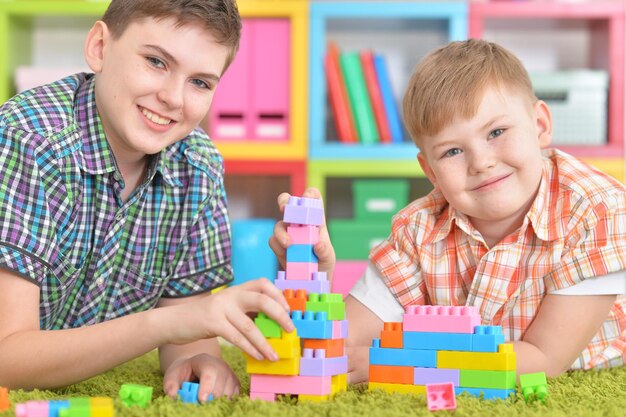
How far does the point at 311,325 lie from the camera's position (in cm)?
92

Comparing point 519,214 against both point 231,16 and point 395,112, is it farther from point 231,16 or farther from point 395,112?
point 395,112

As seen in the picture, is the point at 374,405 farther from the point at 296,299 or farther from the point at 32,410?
the point at 32,410

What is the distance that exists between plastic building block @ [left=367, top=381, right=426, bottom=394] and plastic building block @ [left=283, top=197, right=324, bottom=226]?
218 mm

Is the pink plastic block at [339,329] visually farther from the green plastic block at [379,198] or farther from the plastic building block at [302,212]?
the green plastic block at [379,198]

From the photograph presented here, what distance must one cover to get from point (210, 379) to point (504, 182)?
21.7 inches

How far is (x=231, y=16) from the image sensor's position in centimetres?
121

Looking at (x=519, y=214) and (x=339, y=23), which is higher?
(x=339, y=23)

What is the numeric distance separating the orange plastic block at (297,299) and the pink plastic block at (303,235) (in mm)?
61

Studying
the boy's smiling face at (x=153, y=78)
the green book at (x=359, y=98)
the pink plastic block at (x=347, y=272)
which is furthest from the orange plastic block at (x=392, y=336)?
the green book at (x=359, y=98)

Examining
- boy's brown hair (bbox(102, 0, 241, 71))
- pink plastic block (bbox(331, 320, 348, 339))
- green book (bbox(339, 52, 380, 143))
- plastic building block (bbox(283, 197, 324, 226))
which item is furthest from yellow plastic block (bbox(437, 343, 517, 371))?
green book (bbox(339, 52, 380, 143))

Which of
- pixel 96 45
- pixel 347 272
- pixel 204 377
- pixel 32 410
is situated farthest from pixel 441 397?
pixel 347 272

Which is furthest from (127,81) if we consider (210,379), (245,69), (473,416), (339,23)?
(339,23)

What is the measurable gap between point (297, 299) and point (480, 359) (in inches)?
9.2

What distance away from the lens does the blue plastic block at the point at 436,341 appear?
978 mm
